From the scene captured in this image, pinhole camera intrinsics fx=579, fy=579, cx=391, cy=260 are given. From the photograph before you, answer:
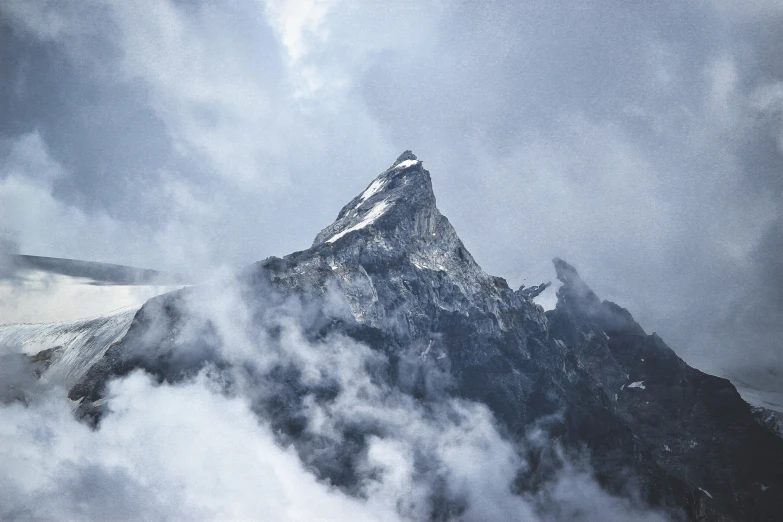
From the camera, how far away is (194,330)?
17550cm

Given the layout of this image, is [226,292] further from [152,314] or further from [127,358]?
[127,358]

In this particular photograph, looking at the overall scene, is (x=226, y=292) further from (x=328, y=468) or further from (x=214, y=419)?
(x=328, y=468)

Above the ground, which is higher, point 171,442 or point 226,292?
point 226,292

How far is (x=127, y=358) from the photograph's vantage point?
162500 mm

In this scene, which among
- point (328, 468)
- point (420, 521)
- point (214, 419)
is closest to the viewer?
point (214, 419)

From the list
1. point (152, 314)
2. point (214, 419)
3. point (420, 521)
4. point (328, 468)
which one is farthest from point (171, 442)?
point (420, 521)

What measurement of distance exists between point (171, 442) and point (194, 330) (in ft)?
110

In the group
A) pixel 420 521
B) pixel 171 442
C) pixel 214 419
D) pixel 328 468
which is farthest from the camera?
pixel 420 521

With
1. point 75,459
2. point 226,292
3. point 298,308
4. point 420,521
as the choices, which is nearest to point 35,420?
point 75,459

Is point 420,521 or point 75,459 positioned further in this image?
point 420,521

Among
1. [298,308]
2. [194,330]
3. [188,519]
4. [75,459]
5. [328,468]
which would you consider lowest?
[188,519]

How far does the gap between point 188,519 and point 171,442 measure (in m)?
21.9

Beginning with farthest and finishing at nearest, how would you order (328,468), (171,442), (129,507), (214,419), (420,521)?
(420,521) → (328,468) → (214,419) → (171,442) → (129,507)

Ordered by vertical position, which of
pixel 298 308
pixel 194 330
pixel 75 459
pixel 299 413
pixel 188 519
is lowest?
pixel 188 519
